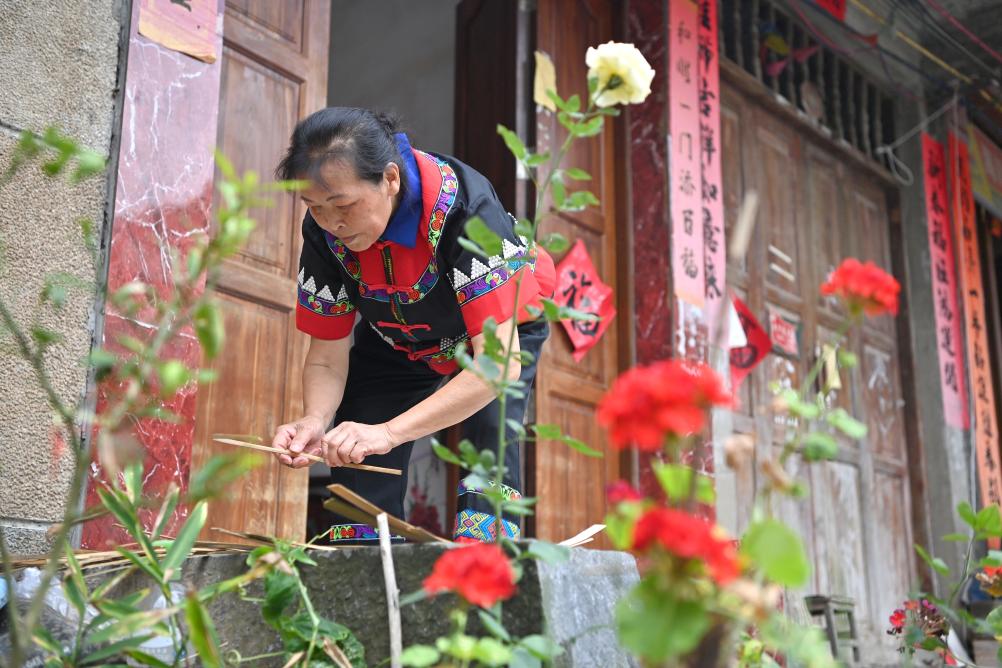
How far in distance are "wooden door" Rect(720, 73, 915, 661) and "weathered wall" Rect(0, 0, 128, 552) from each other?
2807 millimetres

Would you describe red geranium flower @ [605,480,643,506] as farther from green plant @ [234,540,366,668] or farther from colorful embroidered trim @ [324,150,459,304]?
colorful embroidered trim @ [324,150,459,304]

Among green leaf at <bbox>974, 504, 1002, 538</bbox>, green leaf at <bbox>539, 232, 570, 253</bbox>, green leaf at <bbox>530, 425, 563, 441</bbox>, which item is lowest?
green leaf at <bbox>974, 504, 1002, 538</bbox>

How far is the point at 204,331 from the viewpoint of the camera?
0.76 metres

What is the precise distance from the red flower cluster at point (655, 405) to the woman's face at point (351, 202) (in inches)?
48.3

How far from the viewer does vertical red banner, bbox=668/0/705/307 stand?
397 centimetres

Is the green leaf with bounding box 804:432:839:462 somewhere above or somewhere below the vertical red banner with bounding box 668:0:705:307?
below

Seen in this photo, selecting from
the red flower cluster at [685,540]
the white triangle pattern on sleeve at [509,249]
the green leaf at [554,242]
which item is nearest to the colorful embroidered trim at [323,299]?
the white triangle pattern on sleeve at [509,249]

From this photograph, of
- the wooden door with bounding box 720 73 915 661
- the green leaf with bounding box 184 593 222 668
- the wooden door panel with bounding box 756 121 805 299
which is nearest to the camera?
the green leaf with bounding box 184 593 222 668

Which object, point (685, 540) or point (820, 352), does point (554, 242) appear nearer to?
point (685, 540)

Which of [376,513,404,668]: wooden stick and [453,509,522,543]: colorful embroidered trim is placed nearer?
[376,513,404,668]: wooden stick

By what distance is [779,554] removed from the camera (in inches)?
25.3

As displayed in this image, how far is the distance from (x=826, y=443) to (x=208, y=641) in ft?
1.82

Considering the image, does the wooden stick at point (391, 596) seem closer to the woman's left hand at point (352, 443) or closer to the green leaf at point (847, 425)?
the woman's left hand at point (352, 443)

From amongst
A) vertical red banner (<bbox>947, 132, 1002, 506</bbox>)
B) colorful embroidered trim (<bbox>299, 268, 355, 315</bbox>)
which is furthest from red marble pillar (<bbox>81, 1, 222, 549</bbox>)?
vertical red banner (<bbox>947, 132, 1002, 506</bbox>)
